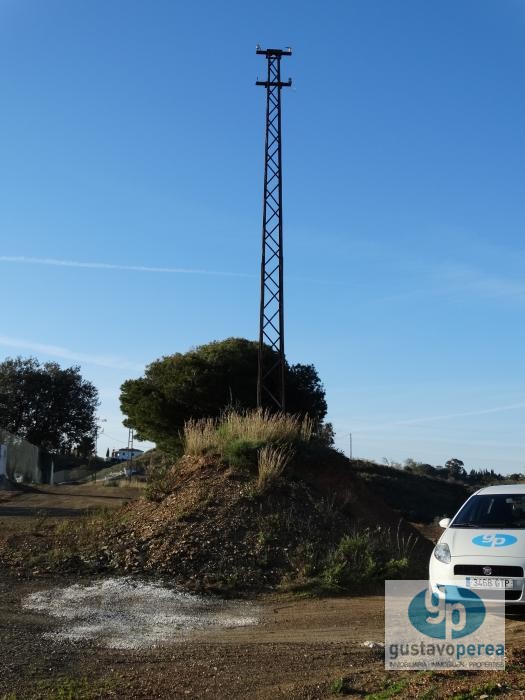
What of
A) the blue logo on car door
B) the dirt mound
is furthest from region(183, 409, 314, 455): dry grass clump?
the blue logo on car door

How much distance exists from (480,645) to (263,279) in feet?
50.9

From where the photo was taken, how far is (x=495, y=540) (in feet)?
28.2

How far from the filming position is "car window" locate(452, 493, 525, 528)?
9273 millimetres

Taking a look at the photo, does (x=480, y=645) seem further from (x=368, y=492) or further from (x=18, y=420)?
(x=18, y=420)

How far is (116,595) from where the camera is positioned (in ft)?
35.4

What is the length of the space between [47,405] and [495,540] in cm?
6319

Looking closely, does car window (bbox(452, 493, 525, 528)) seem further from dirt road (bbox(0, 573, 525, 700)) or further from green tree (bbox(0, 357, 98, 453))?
green tree (bbox(0, 357, 98, 453))

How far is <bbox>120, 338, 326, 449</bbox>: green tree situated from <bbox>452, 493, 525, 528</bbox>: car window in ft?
79.9

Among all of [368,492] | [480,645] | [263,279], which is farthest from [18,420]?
[480,645]

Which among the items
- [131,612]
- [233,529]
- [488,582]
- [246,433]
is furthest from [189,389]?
[488,582]

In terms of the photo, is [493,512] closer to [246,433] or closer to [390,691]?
[390,691]

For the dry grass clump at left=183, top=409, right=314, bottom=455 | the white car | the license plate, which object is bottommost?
the license plate

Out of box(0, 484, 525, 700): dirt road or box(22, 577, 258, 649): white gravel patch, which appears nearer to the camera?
box(0, 484, 525, 700): dirt road

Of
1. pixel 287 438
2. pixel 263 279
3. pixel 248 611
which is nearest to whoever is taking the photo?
pixel 248 611
